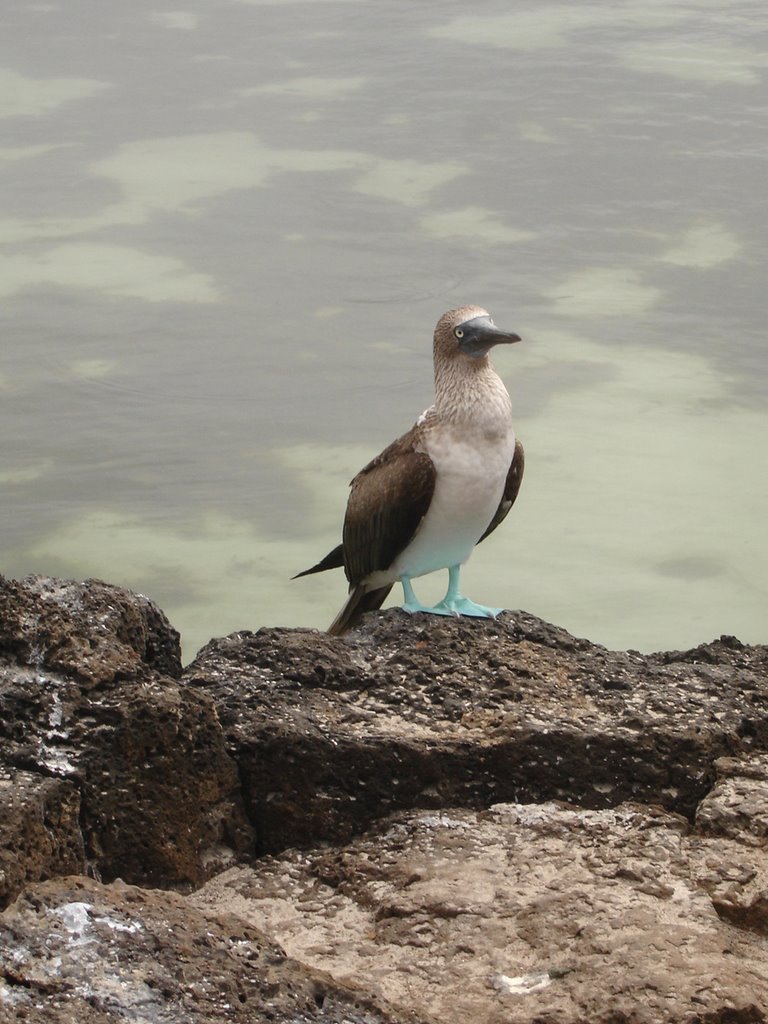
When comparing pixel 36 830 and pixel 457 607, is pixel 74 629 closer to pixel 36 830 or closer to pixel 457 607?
pixel 36 830

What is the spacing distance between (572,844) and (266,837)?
0.52 metres

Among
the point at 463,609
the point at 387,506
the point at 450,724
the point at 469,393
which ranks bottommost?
the point at 450,724

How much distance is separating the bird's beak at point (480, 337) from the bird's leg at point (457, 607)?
0.56 meters

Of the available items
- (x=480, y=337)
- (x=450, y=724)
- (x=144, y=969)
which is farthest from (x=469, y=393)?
(x=144, y=969)

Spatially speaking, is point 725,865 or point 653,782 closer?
point 725,865

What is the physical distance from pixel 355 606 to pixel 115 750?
5.12 feet

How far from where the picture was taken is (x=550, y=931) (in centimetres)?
251

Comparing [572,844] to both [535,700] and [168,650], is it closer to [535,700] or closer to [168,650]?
[535,700]

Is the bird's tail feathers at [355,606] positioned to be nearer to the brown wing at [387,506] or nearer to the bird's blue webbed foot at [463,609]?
the brown wing at [387,506]

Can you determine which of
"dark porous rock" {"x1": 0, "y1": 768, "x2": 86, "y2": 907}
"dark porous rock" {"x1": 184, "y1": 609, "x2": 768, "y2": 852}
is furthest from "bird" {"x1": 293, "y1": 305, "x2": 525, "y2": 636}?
"dark porous rock" {"x1": 0, "y1": 768, "x2": 86, "y2": 907}

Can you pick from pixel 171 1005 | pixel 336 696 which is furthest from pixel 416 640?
pixel 171 1005

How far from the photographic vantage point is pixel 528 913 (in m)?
2.56

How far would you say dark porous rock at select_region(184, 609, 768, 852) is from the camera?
287 cm

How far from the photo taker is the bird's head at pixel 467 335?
3857mm
